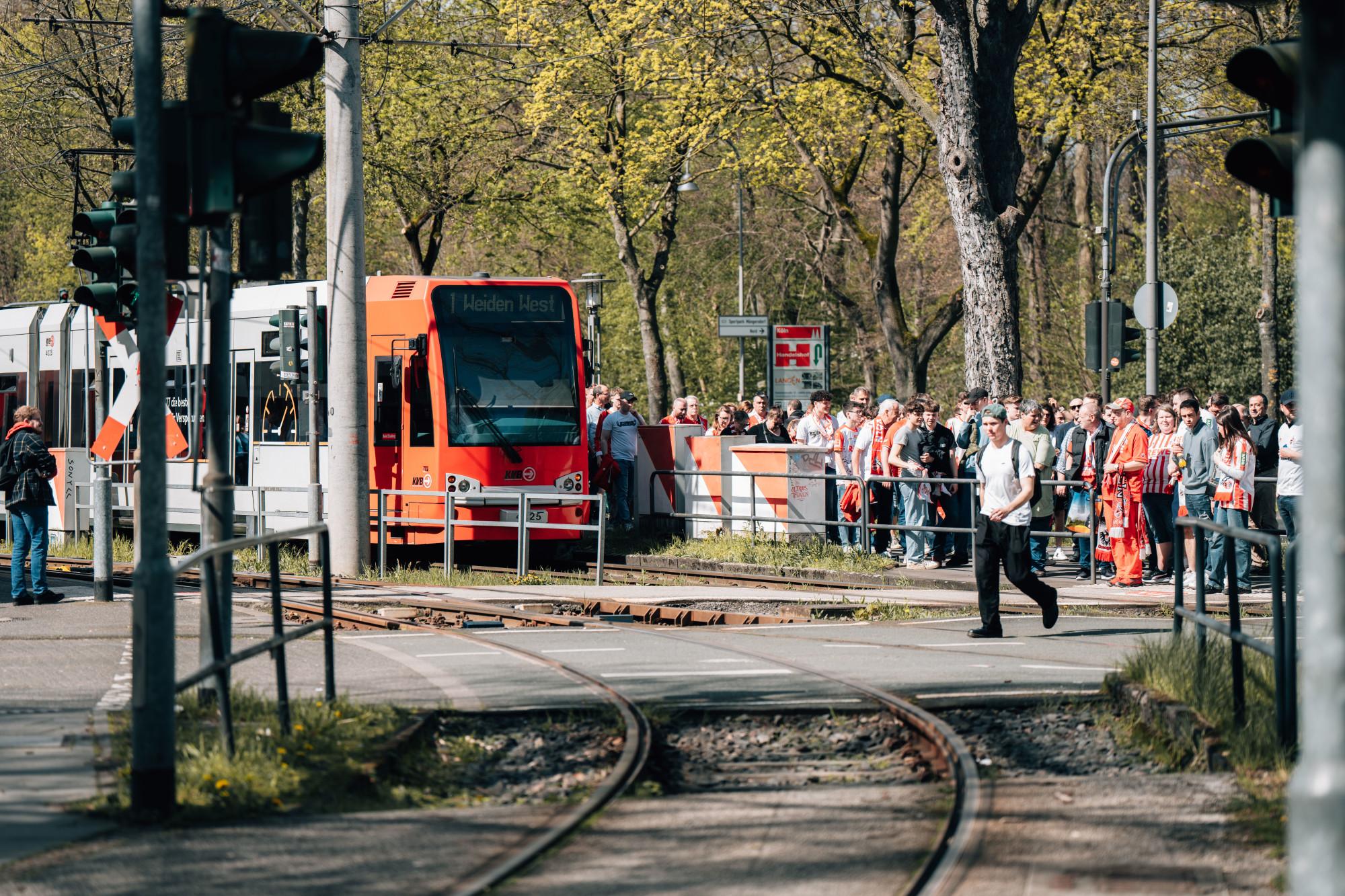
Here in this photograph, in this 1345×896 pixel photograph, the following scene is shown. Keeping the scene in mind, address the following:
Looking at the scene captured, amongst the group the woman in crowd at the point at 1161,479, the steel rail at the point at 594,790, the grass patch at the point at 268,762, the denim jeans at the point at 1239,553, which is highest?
the woman in crowd at the point at 1161,479

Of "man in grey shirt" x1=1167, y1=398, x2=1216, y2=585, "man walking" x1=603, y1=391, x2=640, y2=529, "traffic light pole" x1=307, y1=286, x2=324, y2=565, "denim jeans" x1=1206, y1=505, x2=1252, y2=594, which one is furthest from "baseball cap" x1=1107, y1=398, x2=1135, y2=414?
"traffic light pole" x1=307, y1=286, x2=324, y2=565

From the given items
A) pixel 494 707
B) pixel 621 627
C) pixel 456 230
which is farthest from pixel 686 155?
pixel 494 707

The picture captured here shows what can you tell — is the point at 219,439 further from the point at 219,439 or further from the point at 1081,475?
the point at 1081,475

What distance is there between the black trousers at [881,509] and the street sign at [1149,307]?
756 cm

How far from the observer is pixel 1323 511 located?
10.3 ft

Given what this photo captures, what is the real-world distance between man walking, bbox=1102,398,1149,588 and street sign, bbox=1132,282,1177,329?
28.1ft

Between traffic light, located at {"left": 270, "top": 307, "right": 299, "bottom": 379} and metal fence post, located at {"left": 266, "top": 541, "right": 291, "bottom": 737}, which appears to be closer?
metal fence post, located at {"left": 266, "top": 541, "right": 291, "bottom": 737}

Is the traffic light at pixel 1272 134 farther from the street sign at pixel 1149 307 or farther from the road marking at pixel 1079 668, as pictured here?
the street sign at pixel 1149 307

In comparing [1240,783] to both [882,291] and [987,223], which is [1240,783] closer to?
[987,223]

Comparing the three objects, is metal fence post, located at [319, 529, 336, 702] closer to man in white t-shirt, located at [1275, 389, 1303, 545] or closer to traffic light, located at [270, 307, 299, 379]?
man in white t-shirt, located at [1275, 389, 1303, 545]

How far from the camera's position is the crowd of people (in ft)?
51.9

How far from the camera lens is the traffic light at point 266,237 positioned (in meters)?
7.67

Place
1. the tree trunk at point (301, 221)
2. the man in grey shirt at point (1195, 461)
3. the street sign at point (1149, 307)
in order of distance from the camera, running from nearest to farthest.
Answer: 1. the man in grey shirt at point (1195, 461)
2. the street sign at point (1149, 307)
3. the tree trunk at point (301, 221)

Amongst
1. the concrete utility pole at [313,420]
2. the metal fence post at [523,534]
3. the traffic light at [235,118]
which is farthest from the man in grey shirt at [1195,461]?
the traffic light at [235,118]
